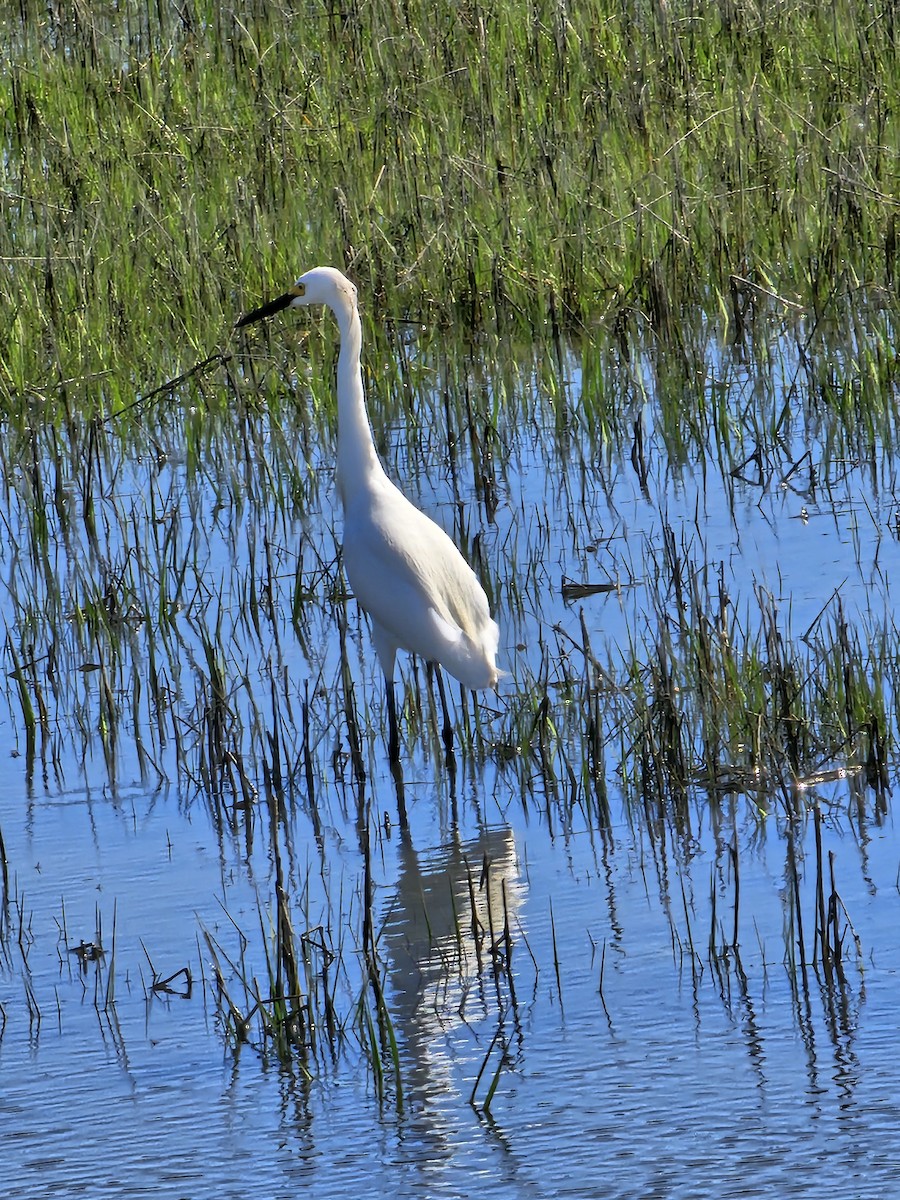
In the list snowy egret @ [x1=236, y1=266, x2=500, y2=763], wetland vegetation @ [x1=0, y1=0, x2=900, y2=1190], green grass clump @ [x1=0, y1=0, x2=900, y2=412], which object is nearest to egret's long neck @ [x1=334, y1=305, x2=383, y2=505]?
snowy egret @ [x1=236, y1=266, x2=500, y2=763]

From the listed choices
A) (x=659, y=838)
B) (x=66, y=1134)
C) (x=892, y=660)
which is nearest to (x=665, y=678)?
(x=659, y=838)

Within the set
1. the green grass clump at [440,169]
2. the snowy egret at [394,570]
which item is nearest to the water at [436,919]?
the snowy egret at [394,570]

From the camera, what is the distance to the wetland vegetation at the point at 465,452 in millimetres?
4426

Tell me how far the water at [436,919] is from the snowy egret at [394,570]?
0.23 meters

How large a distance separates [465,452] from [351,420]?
1.48m

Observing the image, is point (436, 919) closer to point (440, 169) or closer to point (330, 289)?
point (330, 289)

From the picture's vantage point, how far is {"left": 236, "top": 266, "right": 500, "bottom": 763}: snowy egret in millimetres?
5285

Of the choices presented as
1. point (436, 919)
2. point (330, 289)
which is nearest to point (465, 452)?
point (330, 289)

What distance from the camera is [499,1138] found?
3402mm

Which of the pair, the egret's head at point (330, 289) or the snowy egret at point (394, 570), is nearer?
the snowy egret at point (394, 570)

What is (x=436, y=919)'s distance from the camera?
14.4ft

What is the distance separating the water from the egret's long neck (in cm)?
56

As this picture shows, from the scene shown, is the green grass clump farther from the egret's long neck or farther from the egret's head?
the egret's long neck

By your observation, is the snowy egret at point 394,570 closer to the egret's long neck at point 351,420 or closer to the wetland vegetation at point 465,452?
the egret's long neck at point 351,420
